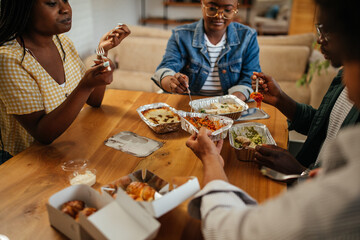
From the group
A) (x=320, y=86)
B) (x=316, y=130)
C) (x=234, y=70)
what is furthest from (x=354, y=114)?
(x=320, y=86)

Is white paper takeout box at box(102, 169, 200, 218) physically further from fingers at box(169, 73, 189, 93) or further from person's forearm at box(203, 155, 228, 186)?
fingers at box(169, 73, 189, 93)

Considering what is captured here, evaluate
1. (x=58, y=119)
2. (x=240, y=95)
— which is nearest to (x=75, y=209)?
(x=58, y=119)

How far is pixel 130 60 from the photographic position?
13.4 feet

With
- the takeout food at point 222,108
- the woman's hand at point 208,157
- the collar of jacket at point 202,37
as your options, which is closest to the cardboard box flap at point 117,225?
the woman's hand at point 208,157

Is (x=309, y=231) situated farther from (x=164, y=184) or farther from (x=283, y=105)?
(x=283, y=105)

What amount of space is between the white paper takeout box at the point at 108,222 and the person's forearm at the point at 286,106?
1108mm

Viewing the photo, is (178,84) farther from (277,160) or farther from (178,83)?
(277,160)

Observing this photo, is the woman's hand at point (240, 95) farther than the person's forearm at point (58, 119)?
Yes

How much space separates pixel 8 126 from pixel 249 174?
48.7 inches

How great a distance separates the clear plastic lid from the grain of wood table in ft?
0.07

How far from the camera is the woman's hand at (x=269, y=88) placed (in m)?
1.65

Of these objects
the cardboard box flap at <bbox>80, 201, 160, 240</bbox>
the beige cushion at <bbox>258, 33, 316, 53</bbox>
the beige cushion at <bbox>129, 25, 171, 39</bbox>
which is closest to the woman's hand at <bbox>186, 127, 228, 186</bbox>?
the cardboard box flap at <bbox>80, 201, 160, 240</bbox>

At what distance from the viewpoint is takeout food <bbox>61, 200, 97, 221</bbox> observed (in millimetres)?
868

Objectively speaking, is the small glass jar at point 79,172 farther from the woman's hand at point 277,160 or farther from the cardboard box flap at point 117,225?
the woman's hand at point 277,160
